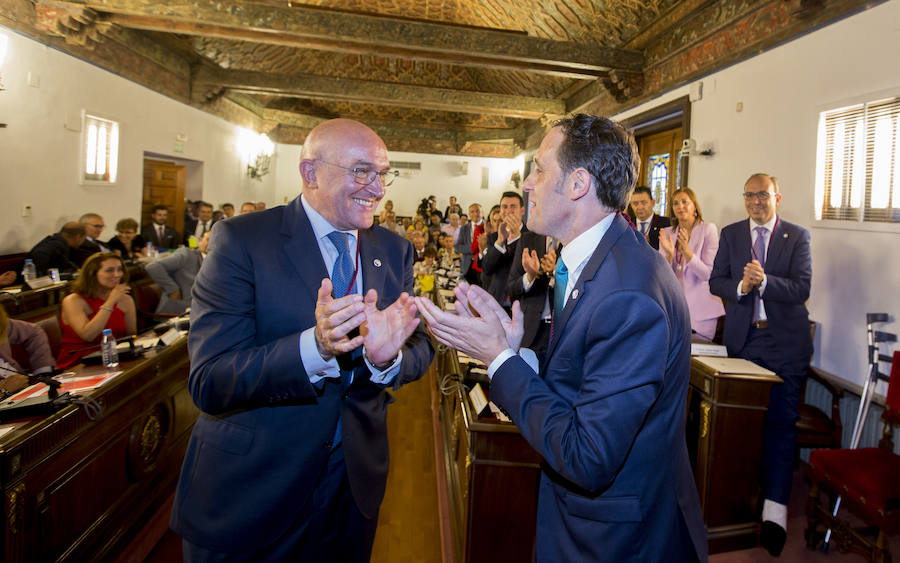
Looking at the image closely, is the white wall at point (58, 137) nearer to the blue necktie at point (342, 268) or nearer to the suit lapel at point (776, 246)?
the blue necktie at point (342, 268)

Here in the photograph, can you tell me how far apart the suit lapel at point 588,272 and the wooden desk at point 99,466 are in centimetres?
191

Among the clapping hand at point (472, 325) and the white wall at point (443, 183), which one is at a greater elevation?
the white wall at point (443, 183)

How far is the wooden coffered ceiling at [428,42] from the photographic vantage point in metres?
5.75

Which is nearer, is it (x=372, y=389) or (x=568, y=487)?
(x=568, y=487)

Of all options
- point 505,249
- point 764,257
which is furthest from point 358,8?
point 764,257

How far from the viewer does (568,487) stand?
1.28 m

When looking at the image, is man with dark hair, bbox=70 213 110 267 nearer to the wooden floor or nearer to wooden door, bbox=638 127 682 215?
the wooden floor

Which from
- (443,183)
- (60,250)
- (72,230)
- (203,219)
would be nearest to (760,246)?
(60,250)

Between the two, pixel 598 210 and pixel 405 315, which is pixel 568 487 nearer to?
pixel 405 315

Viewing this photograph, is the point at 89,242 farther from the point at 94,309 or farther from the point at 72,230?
the point at 94,309

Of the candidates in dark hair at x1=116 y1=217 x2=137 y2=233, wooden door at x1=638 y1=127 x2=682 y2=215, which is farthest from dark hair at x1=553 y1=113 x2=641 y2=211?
dark hair at x1=116 y1=217 x2=137 y2=233

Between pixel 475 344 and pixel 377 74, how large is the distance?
13.1 metres

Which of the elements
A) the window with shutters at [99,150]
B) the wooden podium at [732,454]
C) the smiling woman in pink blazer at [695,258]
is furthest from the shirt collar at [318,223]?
the window with shutters at [99,150]

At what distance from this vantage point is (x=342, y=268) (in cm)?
165
